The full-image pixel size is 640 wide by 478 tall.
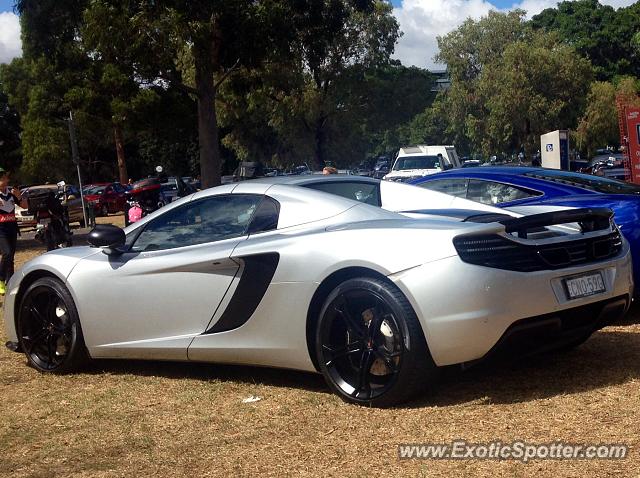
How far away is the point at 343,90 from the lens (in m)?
42.4

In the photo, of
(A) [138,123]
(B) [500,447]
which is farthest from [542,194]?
(A) [138,123]

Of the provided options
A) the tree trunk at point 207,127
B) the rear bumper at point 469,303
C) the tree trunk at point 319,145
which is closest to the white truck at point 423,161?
the tree trunk at point 207,127

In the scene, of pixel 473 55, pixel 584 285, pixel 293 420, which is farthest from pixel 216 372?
pixel 473 55

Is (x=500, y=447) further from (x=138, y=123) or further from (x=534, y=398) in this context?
(x=138, y=123)

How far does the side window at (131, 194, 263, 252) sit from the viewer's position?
5.33 meters

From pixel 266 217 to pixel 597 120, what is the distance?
49.3 meters

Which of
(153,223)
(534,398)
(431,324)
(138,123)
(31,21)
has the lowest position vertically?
(534,398)

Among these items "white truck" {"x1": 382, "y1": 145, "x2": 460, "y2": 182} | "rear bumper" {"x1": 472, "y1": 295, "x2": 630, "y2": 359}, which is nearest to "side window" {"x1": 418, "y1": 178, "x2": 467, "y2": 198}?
"rear bumper" {"x1": 472, "y1": 295, "x2": 630, "y2": 359}

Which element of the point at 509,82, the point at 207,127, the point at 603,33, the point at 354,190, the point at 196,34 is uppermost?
the point at 603,33

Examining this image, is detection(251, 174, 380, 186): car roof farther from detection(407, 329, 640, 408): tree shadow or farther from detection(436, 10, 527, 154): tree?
detection(436, 10, 527, 154): tree

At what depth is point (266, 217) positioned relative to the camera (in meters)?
5.20

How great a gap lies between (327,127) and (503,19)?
50.2 feet

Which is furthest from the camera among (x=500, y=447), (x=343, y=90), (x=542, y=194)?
(x=343, y=90)

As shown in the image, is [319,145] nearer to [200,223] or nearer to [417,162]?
[417,162]
